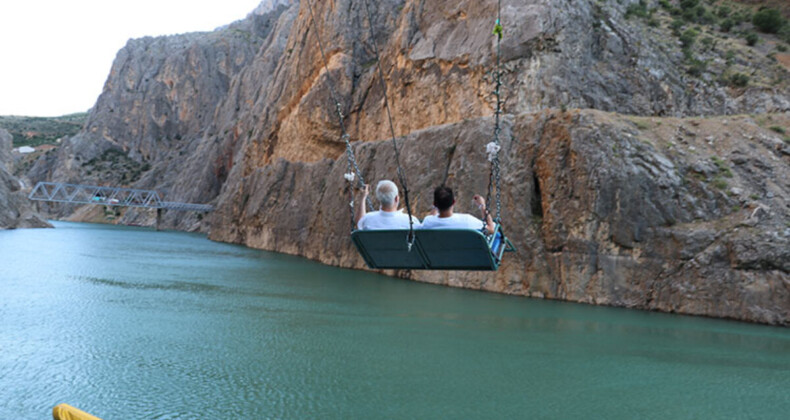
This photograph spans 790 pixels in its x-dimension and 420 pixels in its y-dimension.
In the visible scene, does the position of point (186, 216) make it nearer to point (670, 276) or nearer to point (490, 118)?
point (490, 118)

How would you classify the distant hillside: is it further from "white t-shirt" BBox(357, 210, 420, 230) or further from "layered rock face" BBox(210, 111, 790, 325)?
"white t-shirt" BBox(357, 210, 420, 230)

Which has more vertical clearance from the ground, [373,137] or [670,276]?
[373,137]

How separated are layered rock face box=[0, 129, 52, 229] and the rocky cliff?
2166cm

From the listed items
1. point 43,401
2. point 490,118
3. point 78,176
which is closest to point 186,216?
point 78,176

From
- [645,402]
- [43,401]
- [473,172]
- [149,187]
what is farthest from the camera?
[149,187]

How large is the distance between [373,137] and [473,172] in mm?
14231

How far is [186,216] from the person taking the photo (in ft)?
276

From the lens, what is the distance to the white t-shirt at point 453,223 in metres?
8.91

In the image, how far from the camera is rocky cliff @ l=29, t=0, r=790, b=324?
2158 centimetres

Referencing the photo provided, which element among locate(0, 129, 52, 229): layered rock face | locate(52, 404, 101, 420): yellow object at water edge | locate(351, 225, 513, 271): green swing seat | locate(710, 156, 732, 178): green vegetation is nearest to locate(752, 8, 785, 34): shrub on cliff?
locate(710, 156, 732, 178): green vegetation

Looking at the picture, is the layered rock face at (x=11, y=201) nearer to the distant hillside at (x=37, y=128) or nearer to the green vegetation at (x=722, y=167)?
the green vegetation at (x=722, y=167)

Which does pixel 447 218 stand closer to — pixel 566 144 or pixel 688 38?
pixel 566 144

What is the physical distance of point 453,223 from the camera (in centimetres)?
896

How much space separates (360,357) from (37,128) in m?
159
